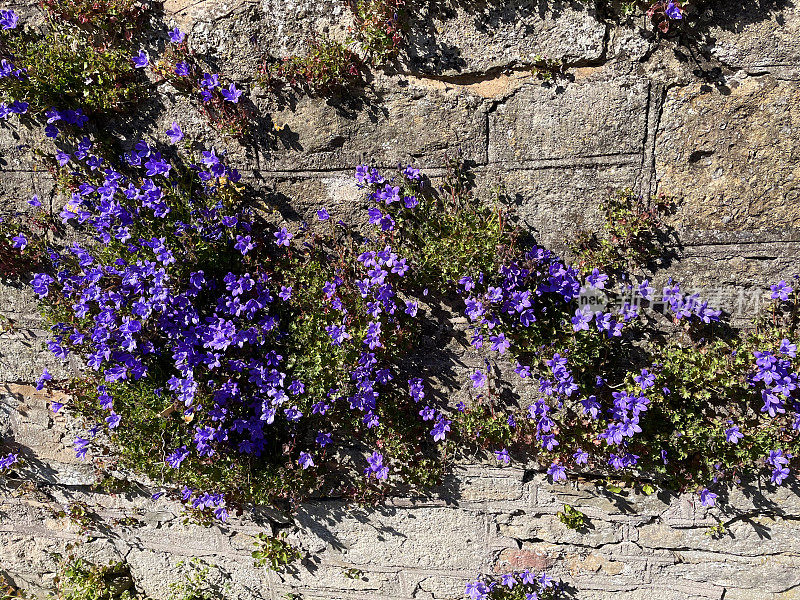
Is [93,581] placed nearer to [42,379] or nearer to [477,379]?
[42,379]

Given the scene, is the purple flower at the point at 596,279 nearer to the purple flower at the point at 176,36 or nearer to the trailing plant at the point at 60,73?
the purple flower at the point at 176,36

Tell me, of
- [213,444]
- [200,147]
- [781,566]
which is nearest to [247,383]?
[213,444]

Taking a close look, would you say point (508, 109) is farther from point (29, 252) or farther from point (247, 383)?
point (29, 252)

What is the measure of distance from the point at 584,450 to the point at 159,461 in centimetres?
246

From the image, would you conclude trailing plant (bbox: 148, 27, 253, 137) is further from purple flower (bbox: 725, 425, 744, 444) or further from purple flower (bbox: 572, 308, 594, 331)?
purple flower (bbox: 725, 425, 744, 444)

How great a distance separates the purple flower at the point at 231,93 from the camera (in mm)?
2594

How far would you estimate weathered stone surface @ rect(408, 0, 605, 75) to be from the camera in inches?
93.4

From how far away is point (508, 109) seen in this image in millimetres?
2523

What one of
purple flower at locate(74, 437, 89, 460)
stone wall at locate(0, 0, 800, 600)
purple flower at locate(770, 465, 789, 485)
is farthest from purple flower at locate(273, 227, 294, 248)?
purple flower at locate(770, 465, 789, 485)

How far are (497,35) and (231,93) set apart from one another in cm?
132

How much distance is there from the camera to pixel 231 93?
2.60m

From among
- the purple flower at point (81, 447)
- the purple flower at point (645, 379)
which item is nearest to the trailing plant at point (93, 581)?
the purple flower at point (81, 447)

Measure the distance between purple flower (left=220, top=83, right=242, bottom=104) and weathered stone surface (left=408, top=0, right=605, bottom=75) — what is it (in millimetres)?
874

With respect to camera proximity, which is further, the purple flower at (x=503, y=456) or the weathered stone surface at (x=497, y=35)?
the purple flower at (x=503, y=456)
